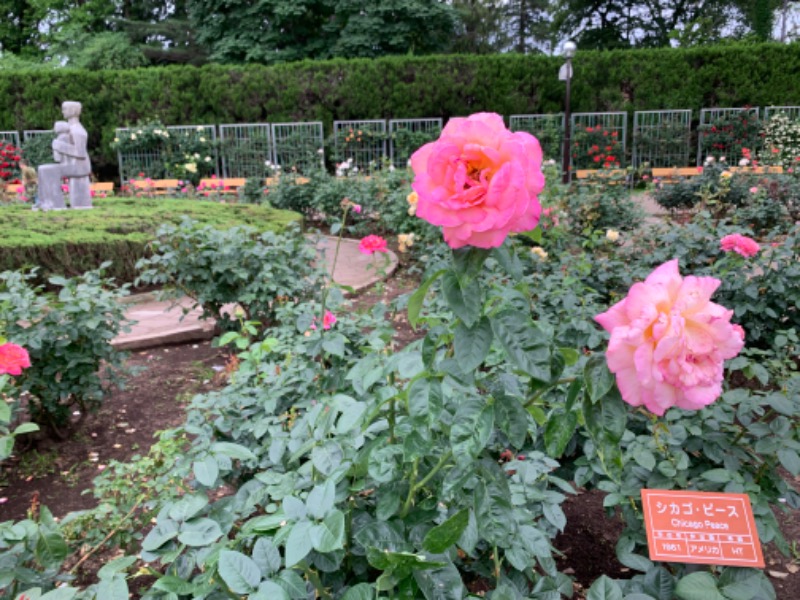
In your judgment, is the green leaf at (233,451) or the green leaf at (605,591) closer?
the green leaf at (605,591)

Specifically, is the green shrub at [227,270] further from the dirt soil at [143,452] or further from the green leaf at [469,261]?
the green leaf at [469,261]

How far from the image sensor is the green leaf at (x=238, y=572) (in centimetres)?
93

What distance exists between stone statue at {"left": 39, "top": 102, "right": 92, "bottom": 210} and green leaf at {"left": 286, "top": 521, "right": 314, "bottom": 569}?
821 centimetres

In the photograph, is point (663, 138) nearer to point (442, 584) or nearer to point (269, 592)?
point (442, 584)

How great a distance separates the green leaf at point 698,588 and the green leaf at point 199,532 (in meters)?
0.82

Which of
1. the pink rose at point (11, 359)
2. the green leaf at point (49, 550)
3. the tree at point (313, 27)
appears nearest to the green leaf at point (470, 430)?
the green leaf at point (49, 550)

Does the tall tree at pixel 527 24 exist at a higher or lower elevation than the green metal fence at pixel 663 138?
higher

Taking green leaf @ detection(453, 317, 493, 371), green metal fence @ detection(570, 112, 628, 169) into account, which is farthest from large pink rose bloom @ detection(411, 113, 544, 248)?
green metal fence @ detection(570, 112, 628, 169)

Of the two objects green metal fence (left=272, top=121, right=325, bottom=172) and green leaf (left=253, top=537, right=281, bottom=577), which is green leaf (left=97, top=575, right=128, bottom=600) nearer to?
green leaf (left=253, top=537, right=281, bottom=577)

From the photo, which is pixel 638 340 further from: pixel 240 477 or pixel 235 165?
pixel 235 165

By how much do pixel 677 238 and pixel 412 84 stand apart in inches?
531

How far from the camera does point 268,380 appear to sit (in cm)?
198

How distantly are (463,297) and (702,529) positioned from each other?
77cm

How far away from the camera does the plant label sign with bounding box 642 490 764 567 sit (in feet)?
3.86
